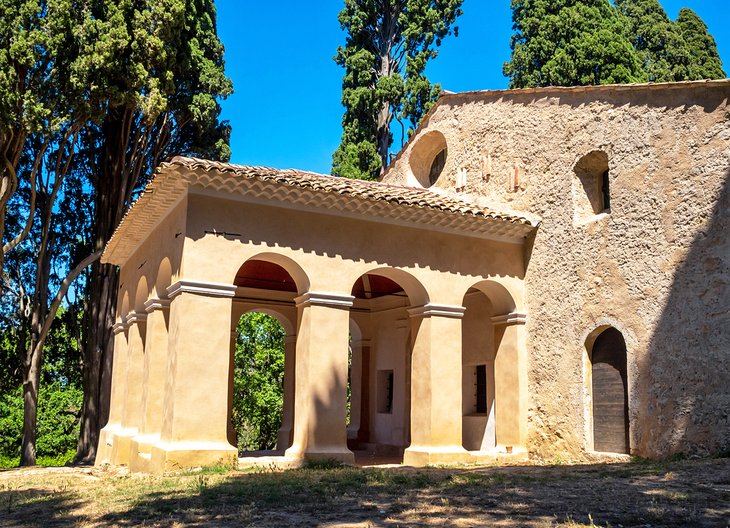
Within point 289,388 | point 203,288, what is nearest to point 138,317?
point 289,388

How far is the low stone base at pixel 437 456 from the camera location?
1229 centimetres

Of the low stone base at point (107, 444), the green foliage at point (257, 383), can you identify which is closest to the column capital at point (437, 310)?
the low stone base at point (107, 444)

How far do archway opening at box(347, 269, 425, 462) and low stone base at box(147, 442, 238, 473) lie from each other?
20.4ft

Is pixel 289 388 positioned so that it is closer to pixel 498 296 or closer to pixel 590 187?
pixel 498 296

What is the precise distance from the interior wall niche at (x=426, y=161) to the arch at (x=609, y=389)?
6171 mm

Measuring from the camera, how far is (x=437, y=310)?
1285 cm

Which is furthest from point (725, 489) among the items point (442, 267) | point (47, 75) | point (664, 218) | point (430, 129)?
point (47, 75)

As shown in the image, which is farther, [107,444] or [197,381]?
[107,444]

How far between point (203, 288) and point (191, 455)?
2.40 metres

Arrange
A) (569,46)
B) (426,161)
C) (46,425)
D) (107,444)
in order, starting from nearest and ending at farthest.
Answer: (107,444)
(426,161)
(569,46)
(46,425)

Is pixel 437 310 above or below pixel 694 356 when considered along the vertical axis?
above

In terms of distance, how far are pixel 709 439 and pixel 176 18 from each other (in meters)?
15.0

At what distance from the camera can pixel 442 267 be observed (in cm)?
1312

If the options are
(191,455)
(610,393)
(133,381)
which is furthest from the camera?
(133,381)
